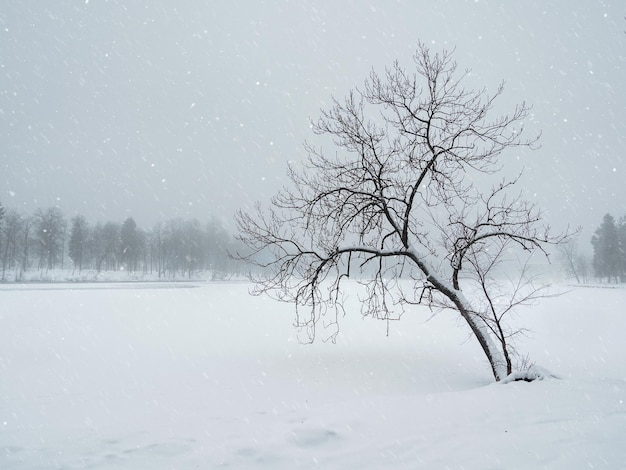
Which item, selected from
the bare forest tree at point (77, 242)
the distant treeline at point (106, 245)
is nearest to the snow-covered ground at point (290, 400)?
the distant treeline at point (106, 245)

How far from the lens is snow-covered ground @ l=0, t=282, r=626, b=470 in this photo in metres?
4.18

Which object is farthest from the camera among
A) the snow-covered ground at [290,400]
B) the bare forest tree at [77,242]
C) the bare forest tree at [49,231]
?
the bare forest tree at [77,242]

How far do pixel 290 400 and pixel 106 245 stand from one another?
84.7 meters

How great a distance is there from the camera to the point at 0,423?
19.6 feet

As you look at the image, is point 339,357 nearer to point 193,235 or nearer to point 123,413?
point 123,413

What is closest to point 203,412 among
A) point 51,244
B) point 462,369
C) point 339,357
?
point 339,357

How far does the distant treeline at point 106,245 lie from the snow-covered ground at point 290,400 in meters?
56.5

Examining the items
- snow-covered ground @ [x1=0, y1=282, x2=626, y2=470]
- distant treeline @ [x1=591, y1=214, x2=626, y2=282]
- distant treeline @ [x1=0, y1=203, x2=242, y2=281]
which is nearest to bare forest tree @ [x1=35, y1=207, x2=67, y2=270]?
distant treeline @ [x1=0, y1=203, x2=242, y2=281]

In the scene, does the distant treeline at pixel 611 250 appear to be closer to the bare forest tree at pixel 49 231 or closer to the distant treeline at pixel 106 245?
the distant treeline at pixel 106 245

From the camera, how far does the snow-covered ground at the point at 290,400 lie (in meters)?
4.18

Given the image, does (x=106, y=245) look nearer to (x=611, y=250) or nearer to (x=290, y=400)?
(x=290, y=400)

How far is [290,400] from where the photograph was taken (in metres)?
8.02

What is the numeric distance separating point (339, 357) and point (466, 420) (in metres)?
8.04

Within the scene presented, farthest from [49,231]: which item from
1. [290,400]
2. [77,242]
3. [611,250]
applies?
[611,250]
